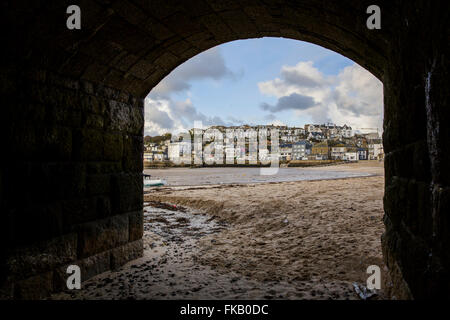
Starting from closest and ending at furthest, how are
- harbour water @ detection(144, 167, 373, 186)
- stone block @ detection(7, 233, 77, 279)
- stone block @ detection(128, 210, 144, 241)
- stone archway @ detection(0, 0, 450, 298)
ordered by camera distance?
stone archway @ detection(0, 0, 450, 298) → stone block @ detection(7, 233, 77, 279) → stone block @ detection(128, 210, 144, 241) → harbour water @ detection(144, 167, 373, 186)

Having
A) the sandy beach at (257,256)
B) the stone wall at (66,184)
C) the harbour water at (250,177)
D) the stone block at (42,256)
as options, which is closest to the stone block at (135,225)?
the stone wall at (66,184)

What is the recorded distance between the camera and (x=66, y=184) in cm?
341

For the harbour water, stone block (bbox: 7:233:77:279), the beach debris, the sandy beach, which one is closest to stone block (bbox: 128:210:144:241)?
the sandy beach

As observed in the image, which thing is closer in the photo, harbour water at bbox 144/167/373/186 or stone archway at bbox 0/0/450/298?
stone archway at bbox 0/0/450/298

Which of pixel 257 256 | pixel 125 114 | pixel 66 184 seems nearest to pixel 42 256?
pixel 66 184

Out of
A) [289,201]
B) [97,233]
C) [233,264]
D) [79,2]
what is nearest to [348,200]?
[289,201]

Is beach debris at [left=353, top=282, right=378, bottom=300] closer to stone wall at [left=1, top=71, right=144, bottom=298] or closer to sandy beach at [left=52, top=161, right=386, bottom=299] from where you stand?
sandy beach at [left=52, top=161, right=386, bottom=299]

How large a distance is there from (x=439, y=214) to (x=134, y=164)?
13.1ft

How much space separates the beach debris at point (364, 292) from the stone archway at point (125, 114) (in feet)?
1.09

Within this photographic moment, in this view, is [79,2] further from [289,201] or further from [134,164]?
[289,201]

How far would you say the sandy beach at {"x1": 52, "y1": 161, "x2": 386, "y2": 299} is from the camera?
3.31 metres

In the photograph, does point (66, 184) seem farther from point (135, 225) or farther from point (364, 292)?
point (364, 292)

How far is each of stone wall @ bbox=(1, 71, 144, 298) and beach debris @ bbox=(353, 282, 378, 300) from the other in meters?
3.21

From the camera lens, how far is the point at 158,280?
368cm
